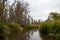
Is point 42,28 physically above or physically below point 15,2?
below

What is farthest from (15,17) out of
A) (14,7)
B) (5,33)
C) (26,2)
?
(5,33)

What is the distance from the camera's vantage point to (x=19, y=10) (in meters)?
48.9

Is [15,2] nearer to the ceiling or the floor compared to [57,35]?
nearer to the ceiling

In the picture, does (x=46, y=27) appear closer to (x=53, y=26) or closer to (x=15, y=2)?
(x=53, y=26)

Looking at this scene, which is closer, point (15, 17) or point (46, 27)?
point (46, 27)

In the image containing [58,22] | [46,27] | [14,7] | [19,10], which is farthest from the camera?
[19,10]

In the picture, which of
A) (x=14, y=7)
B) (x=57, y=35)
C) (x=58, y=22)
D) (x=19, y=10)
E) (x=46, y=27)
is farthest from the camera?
(x=19, y=10)

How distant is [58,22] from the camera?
71.5 feet

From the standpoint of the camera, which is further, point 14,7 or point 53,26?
point 14,7

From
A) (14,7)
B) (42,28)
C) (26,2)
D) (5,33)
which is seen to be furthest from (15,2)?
(5,33)

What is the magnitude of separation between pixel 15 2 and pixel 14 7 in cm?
116

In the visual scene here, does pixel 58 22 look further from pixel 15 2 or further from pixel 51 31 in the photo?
pixel 15 2

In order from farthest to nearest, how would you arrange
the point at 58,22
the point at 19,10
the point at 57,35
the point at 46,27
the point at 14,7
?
1. the point at 19,10
2. the point at 14,7
3. the point at 46,27
4. the point at 58,22
5. the point at 57,35

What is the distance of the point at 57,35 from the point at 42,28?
6075 mm
